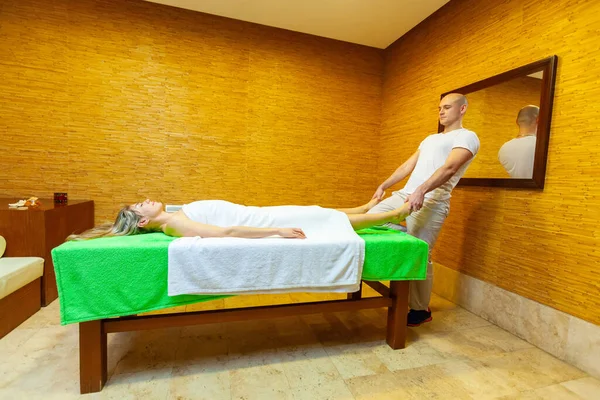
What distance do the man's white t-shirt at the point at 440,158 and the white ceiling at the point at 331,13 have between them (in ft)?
4.63

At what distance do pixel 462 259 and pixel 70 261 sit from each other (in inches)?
100

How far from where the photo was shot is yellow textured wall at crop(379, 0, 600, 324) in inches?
62.2

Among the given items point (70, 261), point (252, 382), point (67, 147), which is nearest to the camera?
point (70, 261)

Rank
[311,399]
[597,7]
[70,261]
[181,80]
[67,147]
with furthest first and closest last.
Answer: [181,80]
[67,147]
[597,7]
[311,399]
[70,261]

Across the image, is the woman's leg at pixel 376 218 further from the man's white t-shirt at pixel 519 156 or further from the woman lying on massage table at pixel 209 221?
the man's white t-shirt at pixel 519 156

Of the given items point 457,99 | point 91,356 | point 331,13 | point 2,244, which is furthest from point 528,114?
point 2,244

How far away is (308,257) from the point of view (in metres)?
1.42

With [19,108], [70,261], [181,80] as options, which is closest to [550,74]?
[70,261]

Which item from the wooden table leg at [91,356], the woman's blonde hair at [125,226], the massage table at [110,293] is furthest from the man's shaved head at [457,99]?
the wooden table leg at [91,356]

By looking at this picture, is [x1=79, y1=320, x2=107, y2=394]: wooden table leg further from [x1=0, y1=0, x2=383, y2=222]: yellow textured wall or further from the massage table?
[x1=0, y1=0, x2=383, y2=222]: yellow textured wall

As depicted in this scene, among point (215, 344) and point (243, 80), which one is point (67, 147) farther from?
point (215, 344)

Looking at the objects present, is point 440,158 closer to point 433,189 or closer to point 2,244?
point 433,189

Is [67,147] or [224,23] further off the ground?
[224,23]

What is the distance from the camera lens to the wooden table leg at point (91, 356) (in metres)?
1.26
